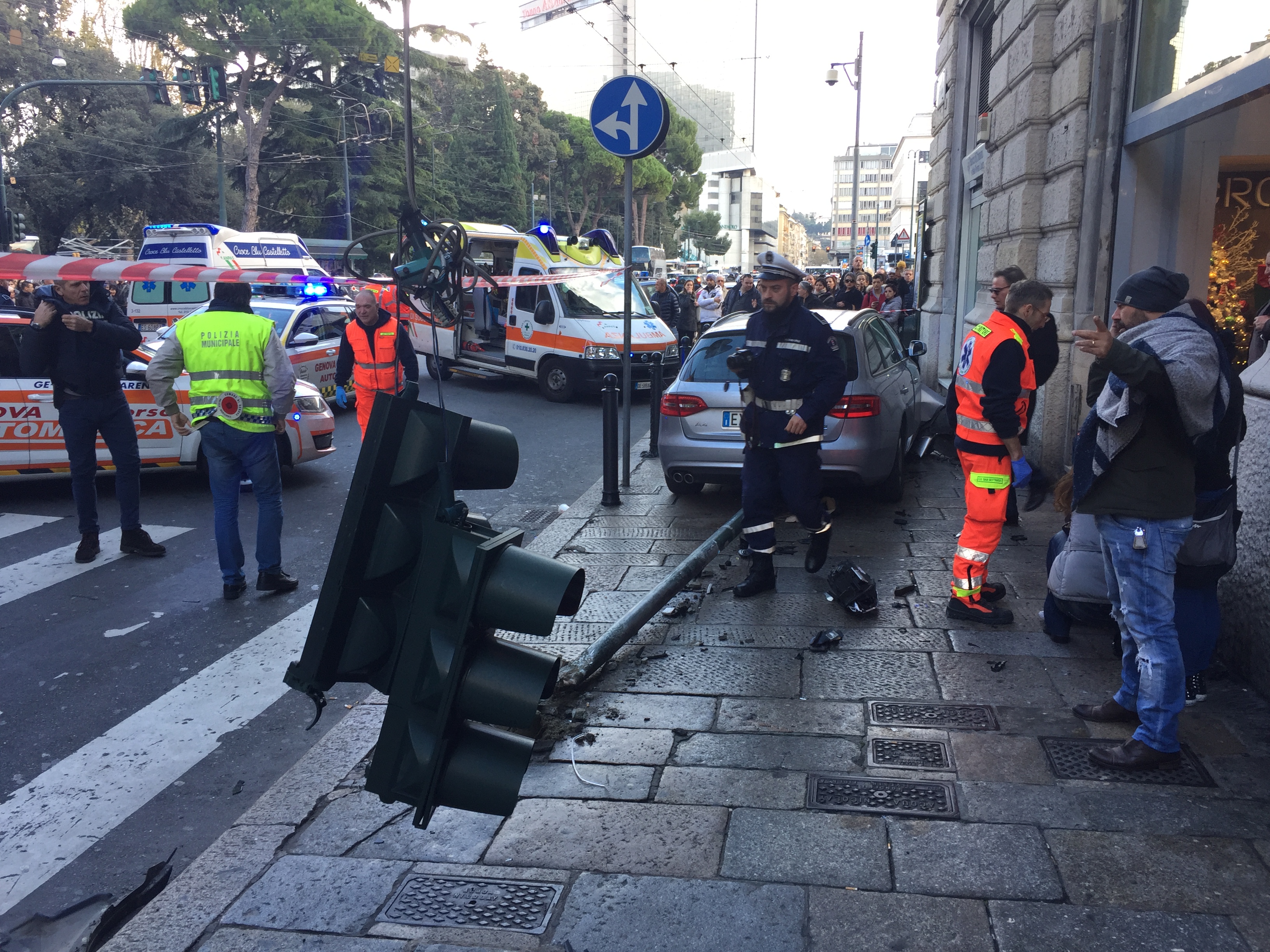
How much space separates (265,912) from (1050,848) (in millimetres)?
2319

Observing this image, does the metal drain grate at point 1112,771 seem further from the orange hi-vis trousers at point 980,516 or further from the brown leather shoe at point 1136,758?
the orange hi-vis trousers at point 980,516

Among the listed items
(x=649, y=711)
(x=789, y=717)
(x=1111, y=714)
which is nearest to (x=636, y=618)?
(x=649, y=711)

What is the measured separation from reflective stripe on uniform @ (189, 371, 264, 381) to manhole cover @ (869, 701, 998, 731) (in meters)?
4.10

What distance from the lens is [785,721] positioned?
4.11 metres

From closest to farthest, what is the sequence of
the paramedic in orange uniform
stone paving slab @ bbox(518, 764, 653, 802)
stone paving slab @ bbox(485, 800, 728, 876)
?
stone paving slab @ bbox(485, 800, 728, 876)
stone paving slab @ bbox(518, 764, 653, 802)
the paramedic in orange uniform

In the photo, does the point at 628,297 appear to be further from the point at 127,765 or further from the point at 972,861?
the point at 972,861

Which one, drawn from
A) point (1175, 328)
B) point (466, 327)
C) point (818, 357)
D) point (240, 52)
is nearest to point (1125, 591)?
point (1175, 328)

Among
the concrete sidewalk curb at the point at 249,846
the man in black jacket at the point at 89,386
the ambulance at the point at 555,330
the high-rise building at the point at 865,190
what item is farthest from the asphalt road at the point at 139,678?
the high-rise building at the point at 865,190

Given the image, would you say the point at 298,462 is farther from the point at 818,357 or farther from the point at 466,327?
the point at 466,327

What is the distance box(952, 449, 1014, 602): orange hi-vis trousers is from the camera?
5.08 metres

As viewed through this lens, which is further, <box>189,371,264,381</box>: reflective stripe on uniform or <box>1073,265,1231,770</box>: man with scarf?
<box>189,371,264,381</box>: reflective stripe on uniform

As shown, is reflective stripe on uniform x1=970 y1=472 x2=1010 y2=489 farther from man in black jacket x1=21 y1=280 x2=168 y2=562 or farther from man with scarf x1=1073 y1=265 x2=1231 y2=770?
man in black jacket x1=21 y1=280 x2=168 y2=562

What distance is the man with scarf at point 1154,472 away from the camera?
3.37 metres

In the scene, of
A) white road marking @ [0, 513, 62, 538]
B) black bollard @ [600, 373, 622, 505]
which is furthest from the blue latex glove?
white road marking @ [0, 513, 62, 538]
